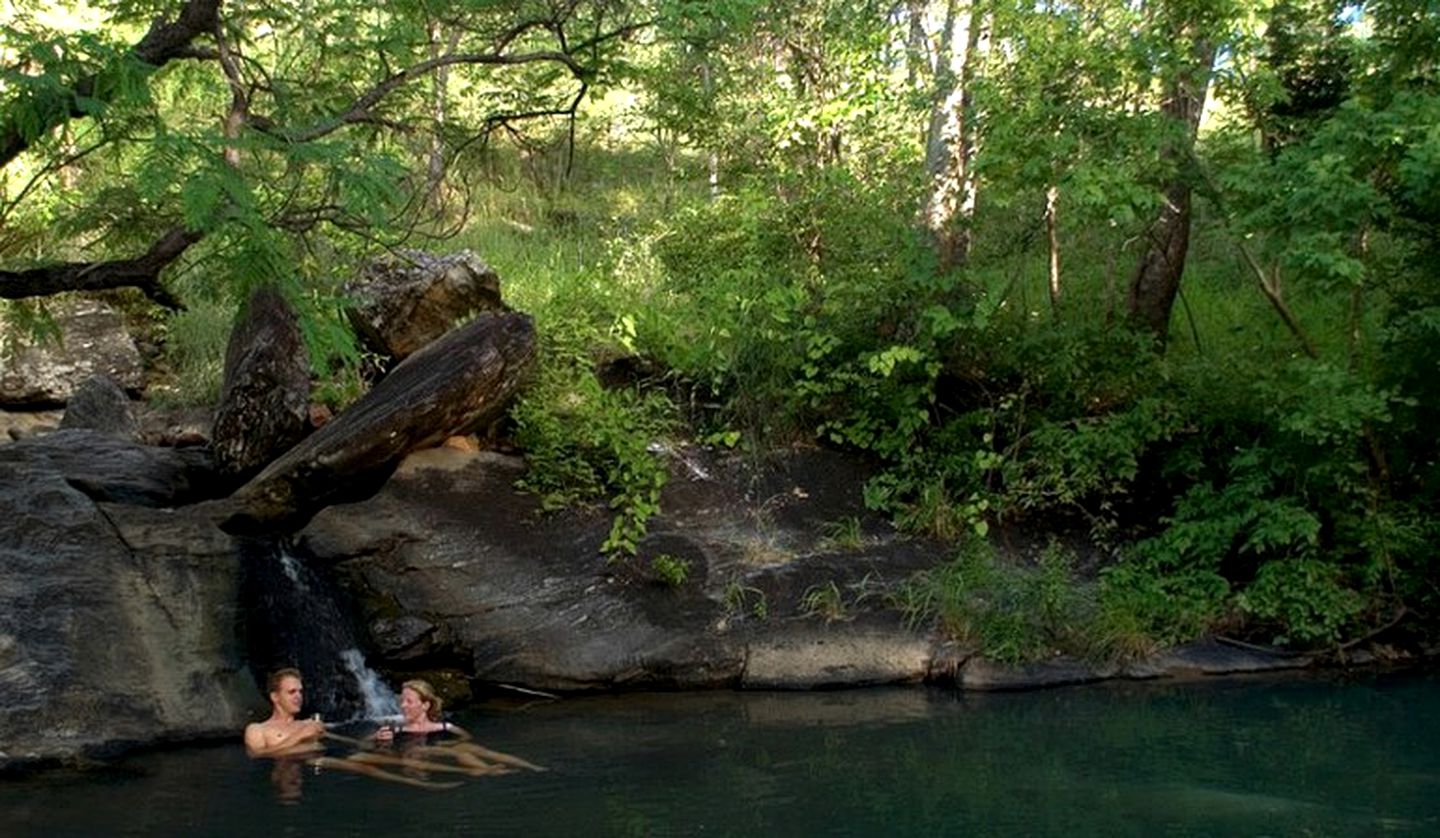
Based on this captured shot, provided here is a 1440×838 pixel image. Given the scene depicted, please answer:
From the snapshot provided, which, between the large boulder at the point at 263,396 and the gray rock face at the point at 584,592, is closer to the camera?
the gray rock face at the point at 584,592

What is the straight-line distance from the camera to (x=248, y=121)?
7.18m

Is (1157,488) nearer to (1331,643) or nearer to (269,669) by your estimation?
(1331,643)

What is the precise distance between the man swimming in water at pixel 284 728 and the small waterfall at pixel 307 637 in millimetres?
757

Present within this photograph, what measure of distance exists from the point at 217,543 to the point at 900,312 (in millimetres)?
5980

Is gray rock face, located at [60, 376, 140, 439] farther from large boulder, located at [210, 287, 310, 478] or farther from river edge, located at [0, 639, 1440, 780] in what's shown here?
river edge, located at [0, 639, 1440, 780]

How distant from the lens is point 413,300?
12406 millimetres

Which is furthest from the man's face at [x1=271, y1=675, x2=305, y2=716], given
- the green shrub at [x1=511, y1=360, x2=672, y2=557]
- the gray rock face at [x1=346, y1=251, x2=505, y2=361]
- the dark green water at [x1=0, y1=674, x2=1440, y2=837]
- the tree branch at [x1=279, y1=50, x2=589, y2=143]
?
the gray rock face at [x1=346, y1=251, x2=505, y2=361]

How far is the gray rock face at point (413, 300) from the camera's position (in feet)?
40.6

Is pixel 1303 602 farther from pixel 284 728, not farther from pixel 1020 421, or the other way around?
pixel 284 728

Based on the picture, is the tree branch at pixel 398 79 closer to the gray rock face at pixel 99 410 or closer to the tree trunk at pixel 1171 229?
the gray rock face at pixel 99 410

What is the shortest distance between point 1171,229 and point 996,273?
2.01 m

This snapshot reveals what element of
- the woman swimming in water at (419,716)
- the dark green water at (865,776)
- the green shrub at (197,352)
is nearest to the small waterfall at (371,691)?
the dark green water at (865,776)

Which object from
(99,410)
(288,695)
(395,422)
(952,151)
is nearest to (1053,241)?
(952,151)

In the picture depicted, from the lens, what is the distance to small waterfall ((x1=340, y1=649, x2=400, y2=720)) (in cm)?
987
